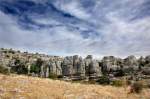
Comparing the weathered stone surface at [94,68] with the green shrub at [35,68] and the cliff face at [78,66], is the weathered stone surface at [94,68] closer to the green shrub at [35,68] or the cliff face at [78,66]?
the cliff face at [78,66]

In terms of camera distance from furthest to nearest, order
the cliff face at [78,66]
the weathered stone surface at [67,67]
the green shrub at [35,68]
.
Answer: the weathered stone surface at [67,67] → the green shrub at [35,68] → the cliff face at [78,66]

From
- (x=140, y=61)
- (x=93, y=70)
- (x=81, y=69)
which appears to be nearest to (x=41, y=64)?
(x=81, y=69)

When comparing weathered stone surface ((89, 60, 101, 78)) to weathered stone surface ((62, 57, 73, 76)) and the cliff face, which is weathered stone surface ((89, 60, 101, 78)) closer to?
the cliff face

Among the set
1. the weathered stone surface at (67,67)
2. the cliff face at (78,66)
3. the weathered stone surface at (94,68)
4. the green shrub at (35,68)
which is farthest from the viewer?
the weathered stone surface at (67,67)

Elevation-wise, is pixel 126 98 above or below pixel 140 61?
below

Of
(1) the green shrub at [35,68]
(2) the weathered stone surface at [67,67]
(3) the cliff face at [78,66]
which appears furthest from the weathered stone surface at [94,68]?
(1) the green shrub at [35,68]

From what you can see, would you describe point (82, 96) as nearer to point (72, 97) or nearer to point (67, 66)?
point (72, 97)

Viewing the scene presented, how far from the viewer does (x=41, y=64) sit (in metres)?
183

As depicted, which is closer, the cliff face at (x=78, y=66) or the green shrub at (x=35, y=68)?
the cliff face at (x=78, y=66)

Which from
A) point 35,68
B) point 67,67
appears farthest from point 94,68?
point 35,68

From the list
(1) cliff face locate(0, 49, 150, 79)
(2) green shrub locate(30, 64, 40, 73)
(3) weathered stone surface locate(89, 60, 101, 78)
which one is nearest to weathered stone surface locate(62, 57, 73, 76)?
(1) cliff face locate(0, 49, 150, 79)

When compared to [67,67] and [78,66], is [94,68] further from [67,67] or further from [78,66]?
[67,67]

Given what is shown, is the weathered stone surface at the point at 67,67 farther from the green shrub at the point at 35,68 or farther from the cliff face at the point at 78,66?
the green shrub at the point at 35,68

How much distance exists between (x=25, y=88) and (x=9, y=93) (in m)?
3.03
